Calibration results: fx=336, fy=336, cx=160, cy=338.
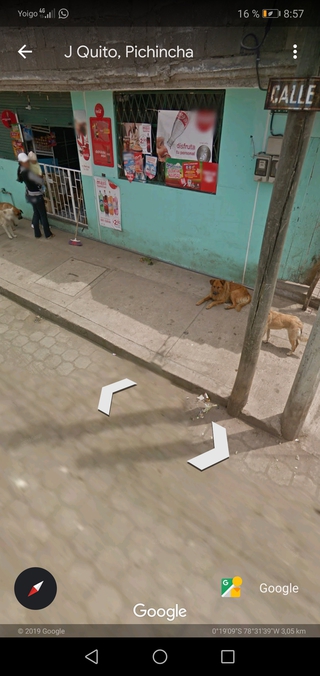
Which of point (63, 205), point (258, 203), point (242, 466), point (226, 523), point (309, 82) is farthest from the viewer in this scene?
point (63, 205)

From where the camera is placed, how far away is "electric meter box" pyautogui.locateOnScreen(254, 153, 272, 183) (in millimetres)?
4884

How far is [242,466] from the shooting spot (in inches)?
143

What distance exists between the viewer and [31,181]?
7.35 meters

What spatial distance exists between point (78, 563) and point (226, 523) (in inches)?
54.0

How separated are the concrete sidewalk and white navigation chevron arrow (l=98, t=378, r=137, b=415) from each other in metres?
0.43

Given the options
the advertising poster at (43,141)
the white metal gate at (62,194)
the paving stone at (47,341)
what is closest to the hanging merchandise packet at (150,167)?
the white metal gate at (62,194)

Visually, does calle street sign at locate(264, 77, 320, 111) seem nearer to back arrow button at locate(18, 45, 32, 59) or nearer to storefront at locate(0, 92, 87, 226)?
back arrow button at locate(18, 45, 32, 59)

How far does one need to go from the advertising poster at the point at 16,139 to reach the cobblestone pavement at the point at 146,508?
6.73 m

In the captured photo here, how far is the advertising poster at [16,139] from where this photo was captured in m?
8.31

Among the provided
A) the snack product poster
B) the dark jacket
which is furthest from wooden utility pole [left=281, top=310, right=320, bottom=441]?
the dark jacket

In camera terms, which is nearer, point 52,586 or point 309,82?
point 309,82
